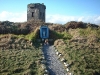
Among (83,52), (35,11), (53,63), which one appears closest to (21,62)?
(53,63)

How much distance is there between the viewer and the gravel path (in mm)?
18694

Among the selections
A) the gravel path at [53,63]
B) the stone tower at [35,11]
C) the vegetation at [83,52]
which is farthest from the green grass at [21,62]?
the stone tower at [35,11]

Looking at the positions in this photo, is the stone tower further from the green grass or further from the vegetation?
the green grass

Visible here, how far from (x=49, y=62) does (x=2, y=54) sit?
531cm

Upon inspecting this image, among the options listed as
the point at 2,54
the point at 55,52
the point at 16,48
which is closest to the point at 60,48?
the point at 55,52

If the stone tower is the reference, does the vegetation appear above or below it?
below

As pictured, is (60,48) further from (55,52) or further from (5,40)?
(5,40)

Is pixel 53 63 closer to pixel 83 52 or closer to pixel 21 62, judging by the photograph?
pixel 21 62

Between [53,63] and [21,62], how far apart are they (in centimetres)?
321

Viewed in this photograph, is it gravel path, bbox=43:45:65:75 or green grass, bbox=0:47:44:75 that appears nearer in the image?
green grass, bbox=0:47:44:75

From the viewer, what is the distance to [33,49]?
24.9m

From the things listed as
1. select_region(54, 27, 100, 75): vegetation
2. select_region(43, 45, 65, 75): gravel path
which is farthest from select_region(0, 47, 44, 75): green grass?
select_region(54, 27, 100, 75): vegetation

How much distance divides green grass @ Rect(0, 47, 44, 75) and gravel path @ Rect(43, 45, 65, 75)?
0.94 m

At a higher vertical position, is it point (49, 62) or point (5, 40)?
point (5, 40)
